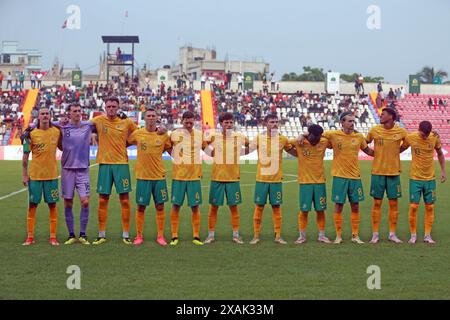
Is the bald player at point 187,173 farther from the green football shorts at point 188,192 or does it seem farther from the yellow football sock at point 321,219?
the yellow football sock at point 321,219

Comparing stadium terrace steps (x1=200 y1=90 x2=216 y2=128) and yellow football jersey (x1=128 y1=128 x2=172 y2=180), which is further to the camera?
stadium terrace steps (x1=200 y1=90 x2=216 y2=128)

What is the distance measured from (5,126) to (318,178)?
32.4 meters

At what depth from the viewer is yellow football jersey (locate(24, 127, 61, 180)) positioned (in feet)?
Result: 32.8

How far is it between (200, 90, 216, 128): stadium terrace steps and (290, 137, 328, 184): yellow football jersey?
105 feet

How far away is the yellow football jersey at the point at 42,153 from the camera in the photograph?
1000cm

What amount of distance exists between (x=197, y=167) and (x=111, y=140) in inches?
50.9

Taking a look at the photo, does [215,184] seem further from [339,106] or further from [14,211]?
→ [339,106]

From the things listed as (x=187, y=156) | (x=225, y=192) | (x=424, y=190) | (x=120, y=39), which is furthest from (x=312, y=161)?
(x=120, y=39)

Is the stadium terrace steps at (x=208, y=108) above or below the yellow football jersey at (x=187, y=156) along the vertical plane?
above

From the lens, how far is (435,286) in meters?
7.54

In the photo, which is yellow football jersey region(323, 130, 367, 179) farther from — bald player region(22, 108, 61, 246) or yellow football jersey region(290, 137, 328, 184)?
bald player region(22, 108, 61, 246)

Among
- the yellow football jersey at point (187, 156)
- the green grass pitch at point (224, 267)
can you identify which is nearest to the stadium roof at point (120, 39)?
the green grass pitch at point (224, 267)

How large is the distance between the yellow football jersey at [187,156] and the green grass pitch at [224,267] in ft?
3.26

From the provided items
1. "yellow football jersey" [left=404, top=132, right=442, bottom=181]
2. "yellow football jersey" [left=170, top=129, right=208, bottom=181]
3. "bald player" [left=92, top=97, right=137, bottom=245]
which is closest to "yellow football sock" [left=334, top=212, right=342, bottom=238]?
"yellow football jersey" [left=404, top=132, right=442, bottom=181]
